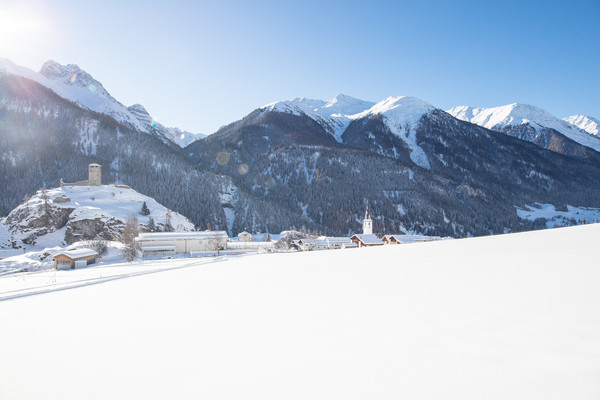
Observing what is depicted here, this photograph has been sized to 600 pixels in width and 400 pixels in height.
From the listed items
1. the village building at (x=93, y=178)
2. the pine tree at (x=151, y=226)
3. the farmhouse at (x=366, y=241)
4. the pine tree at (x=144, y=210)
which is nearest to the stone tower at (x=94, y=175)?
the village building at (x=93, y=178)

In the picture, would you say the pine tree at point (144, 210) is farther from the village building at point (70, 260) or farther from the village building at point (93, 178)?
the village building at point (70, 260)

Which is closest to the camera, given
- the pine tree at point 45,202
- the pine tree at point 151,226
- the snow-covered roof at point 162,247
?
the snow-covered roof at point 162,247

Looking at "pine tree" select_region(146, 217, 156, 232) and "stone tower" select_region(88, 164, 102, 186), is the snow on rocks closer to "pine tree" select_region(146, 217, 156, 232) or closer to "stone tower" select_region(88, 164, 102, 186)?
"pine tree" select_region(146, 217, 156, 232)

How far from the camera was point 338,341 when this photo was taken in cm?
488

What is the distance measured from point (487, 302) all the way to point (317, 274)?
20.2 ft

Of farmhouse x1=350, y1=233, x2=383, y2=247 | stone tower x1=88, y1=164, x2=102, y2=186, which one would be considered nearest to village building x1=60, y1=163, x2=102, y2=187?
stone tower x1=88, y1=164, x2=102, y2=186

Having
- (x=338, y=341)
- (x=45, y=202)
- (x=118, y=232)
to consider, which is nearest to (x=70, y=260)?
(x=118, y=232)

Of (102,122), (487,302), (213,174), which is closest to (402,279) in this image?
(487,302)

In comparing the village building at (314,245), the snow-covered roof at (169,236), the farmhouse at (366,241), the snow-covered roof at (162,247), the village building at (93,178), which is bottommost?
the village building at (314,245)

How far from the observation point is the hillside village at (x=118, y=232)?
6181cm

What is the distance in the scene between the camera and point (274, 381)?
12.5 ft

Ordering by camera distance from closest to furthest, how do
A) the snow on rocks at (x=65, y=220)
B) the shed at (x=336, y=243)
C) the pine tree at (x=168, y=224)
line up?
the snow on rocks at (x=65, y=220) < the shed at (x=336, y=243) < the pine tree at (x=168, y=224)

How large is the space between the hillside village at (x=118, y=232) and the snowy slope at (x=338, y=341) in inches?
2028

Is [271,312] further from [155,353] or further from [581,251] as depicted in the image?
[581,251]
